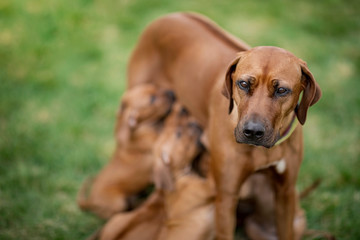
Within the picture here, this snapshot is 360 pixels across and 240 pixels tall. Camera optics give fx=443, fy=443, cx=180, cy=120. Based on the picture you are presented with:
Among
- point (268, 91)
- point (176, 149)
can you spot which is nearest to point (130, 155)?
point (176, 149)

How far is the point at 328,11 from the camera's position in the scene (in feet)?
28.1

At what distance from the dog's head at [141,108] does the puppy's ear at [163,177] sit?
2.92 ft

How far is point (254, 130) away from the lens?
311cm

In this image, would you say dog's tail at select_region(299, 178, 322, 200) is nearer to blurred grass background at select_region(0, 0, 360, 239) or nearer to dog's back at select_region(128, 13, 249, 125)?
blurred grass background at select_region(0, 0, 360, 239)

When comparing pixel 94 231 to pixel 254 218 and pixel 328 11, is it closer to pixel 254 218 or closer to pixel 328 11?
pixel 254 218

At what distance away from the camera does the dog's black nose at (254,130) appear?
3102 millimetres

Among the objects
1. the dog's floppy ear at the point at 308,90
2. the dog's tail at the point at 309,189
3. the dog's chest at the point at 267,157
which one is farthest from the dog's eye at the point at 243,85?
the dog's tail at the point at 309,189

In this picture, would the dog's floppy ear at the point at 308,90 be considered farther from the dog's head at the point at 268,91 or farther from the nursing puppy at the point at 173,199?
the nursing puppy at the point at 173,199

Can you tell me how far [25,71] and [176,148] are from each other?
355 centimetres

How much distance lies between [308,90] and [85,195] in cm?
326

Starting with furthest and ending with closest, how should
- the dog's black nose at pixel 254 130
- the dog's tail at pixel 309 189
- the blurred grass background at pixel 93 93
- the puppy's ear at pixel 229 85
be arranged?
the blurred grass background at pixel 93 93 < the dog's tail at pixel 309 189 < the puppy's ear at pixel 229 85 < the dog's black nose at pixel 254 130

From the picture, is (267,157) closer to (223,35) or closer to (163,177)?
(163,177)

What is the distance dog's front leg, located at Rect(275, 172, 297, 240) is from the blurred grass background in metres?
0.87

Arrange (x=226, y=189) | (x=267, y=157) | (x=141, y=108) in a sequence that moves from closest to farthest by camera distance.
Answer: (x=267, y=157)
(x=226, y=189)
(x=141, y=108)
